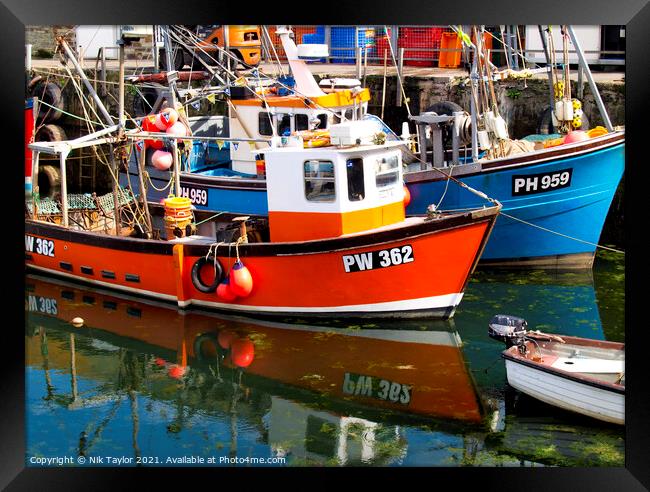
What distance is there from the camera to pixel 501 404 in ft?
35.3

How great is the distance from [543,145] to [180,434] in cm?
774

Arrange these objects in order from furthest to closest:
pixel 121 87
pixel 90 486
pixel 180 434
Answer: pixel 121 87, pixel 180 434, pixel 90 486

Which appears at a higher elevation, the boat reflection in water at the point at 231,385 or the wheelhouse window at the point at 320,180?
the wheelhouse window at the point at 320,180

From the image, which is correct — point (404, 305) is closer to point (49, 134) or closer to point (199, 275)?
point (199, 275)

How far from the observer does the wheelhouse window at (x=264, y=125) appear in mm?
16953

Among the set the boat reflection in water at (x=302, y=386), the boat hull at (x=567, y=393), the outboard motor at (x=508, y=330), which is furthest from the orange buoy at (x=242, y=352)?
the boat hull at (x=567, y=393)

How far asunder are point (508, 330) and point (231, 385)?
119 inches

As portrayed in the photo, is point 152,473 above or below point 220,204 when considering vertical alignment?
below

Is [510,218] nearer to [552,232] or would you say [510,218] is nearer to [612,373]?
[552,232]

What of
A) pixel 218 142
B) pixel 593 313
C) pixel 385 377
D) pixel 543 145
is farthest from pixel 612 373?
pixel 218 142

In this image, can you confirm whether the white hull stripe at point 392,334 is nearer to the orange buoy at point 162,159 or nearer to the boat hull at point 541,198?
the boat hull at point 541,198

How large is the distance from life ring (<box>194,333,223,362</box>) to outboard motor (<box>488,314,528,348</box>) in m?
3.34

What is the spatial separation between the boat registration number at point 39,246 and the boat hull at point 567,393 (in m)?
7.23

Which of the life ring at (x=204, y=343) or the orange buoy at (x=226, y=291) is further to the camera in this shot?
the orange buoy at (x=226, y=291)
